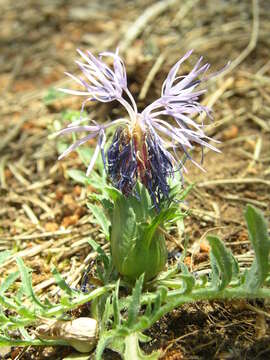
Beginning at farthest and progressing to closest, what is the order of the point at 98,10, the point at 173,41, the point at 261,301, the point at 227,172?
the point at 98,10
the point at 173,41
the point at 227,172
the point at 261,301

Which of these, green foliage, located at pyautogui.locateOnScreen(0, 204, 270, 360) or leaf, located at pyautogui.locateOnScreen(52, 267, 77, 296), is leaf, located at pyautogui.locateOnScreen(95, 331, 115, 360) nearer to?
green foliage, located at pyautogui.locateOnScreen(0, 204, 270, 360)

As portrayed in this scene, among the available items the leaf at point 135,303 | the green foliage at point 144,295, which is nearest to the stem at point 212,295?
the green foliage at point 144,295

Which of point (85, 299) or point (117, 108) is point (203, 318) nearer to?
point (85, 299)

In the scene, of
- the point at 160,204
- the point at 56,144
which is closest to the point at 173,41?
the point at 56,144

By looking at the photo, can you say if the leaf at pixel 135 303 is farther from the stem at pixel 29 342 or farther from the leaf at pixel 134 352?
the stem at pixel 29 342

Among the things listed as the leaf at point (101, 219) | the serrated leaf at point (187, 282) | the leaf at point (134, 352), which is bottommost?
the leaf at point (134, 352)
